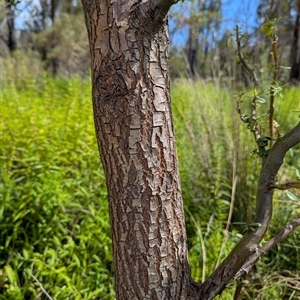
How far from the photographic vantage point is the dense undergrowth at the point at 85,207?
1.48 metres

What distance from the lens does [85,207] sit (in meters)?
1.77

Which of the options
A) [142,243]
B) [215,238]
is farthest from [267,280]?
[142,243]

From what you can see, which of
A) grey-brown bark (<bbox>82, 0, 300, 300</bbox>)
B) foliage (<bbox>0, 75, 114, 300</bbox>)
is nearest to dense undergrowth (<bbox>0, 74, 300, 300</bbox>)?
foliage (<bbox>0, 75, 114, 300</bbox>)

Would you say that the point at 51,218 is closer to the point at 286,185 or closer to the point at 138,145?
the point at 138,145

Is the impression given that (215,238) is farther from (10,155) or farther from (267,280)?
(10,155)

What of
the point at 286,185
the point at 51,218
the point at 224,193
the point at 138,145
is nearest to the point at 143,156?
the point at 138,145

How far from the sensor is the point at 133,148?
2.53 feet

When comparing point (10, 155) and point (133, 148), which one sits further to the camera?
point (10, 155)

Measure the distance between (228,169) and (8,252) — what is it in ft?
4.00

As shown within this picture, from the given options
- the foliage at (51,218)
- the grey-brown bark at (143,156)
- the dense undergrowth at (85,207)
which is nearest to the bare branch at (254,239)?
the grey-brown bark at (143,156)

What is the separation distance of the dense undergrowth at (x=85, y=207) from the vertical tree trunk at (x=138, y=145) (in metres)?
0.57

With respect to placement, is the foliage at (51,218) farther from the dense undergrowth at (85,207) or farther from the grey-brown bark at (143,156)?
the grey-brown bark at (143,156)

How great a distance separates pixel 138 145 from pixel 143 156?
0.03 meters

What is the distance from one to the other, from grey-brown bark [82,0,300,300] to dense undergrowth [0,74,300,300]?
52cm
